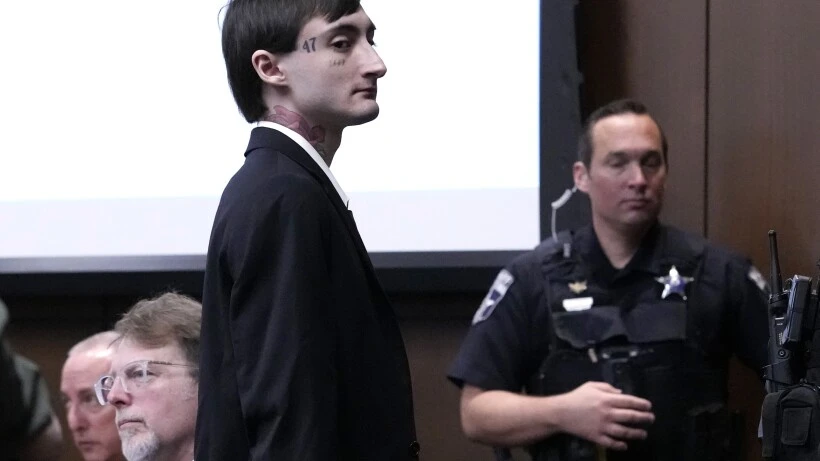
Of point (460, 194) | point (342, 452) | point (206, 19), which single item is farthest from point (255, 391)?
point (206, 19)

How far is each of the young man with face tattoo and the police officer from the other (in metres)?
1.04

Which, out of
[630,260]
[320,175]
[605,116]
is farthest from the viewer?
[605,116]

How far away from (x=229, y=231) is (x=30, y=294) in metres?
2.29

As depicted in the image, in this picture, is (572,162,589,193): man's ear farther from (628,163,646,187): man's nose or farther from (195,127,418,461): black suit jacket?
(195,127,418,461): black suit jacket

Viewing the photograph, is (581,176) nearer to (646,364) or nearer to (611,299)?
(611,299)

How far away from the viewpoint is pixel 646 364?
2.71 meters

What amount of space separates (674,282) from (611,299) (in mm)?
138

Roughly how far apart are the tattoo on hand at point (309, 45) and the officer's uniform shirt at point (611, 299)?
118 centimetres

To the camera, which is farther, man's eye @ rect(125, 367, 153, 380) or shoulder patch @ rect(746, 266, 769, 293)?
shoulder patch @ rect(746, 266, 769, 293)

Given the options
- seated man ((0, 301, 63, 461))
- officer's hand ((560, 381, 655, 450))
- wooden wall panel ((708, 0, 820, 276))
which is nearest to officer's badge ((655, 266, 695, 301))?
officer's hand ((560, 381, 655, 450))

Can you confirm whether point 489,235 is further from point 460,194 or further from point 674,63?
point 674,63

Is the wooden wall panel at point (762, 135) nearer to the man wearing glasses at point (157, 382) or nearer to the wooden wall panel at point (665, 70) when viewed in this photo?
the wooden wall panel at point (665, 70)

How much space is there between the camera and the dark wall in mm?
3172

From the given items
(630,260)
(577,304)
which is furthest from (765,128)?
(577,304)
